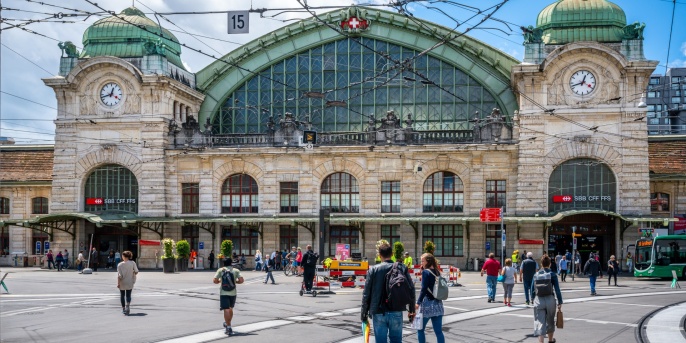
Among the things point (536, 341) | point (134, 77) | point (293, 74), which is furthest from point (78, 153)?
point (536, 341)

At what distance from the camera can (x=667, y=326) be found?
22594 millimetres

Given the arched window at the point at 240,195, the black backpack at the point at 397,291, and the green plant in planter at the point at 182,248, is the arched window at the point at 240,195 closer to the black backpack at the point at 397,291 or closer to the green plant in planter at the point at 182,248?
the green plant in planter at the point at 182,248

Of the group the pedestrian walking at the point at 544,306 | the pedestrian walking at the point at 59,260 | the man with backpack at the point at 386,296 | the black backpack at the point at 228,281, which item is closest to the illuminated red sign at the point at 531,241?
the pedestrian walking at the point at 59,260

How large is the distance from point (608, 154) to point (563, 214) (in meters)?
4.59

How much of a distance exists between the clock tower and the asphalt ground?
1380 centimetres

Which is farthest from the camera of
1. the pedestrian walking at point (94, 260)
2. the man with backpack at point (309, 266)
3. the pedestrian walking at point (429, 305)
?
the pedestrian walking at point (94, 260)

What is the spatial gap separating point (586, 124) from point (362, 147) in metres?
13.1

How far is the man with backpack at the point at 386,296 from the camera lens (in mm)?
14219

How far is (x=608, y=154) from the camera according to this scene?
168ft

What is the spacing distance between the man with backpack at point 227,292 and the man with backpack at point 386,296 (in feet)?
20.8

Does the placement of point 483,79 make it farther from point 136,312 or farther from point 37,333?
point 37,333

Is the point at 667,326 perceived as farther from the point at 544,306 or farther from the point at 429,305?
the point at 429,305

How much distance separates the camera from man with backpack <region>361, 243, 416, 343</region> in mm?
14219

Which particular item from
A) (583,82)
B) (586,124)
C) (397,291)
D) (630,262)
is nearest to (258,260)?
(586,124)
